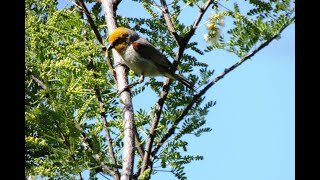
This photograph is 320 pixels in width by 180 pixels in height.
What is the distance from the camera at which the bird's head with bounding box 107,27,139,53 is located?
3.40 m

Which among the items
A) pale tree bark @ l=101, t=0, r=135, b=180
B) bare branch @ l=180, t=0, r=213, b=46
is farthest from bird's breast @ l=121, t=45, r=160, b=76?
bare branch @ l=180, t=0, r=213, b=46

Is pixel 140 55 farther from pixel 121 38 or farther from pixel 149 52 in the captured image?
pixel 121 38

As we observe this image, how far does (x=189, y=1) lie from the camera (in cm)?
327

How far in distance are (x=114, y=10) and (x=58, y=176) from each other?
128 cm

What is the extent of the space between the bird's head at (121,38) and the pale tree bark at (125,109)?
0.08 meters

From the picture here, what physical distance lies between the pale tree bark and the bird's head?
79 millimetres

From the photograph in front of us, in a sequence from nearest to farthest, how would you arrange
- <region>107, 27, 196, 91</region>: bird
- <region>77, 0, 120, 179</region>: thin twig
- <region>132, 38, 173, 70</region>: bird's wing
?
<region>77, 0, 120, 179</region>: thin twig
<region>107, 27, 196, 91</region>: bird
<region>132, 38, 173, 70</region>: bird's wing

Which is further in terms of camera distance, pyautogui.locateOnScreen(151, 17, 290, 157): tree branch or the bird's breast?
the bird's breast

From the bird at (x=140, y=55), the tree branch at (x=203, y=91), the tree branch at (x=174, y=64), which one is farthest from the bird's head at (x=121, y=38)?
the tree branch at (x=203, y=91)

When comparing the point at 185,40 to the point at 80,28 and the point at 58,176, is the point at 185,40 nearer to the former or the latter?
the point at 80,28

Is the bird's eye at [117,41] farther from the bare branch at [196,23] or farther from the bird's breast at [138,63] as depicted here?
the bare branch at [196,23]

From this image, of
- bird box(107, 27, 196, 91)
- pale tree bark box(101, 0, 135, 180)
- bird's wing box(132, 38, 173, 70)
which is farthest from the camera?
bird's wing box(132, 38, 173, 70)

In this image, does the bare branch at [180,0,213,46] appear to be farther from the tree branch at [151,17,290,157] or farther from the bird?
the bird
